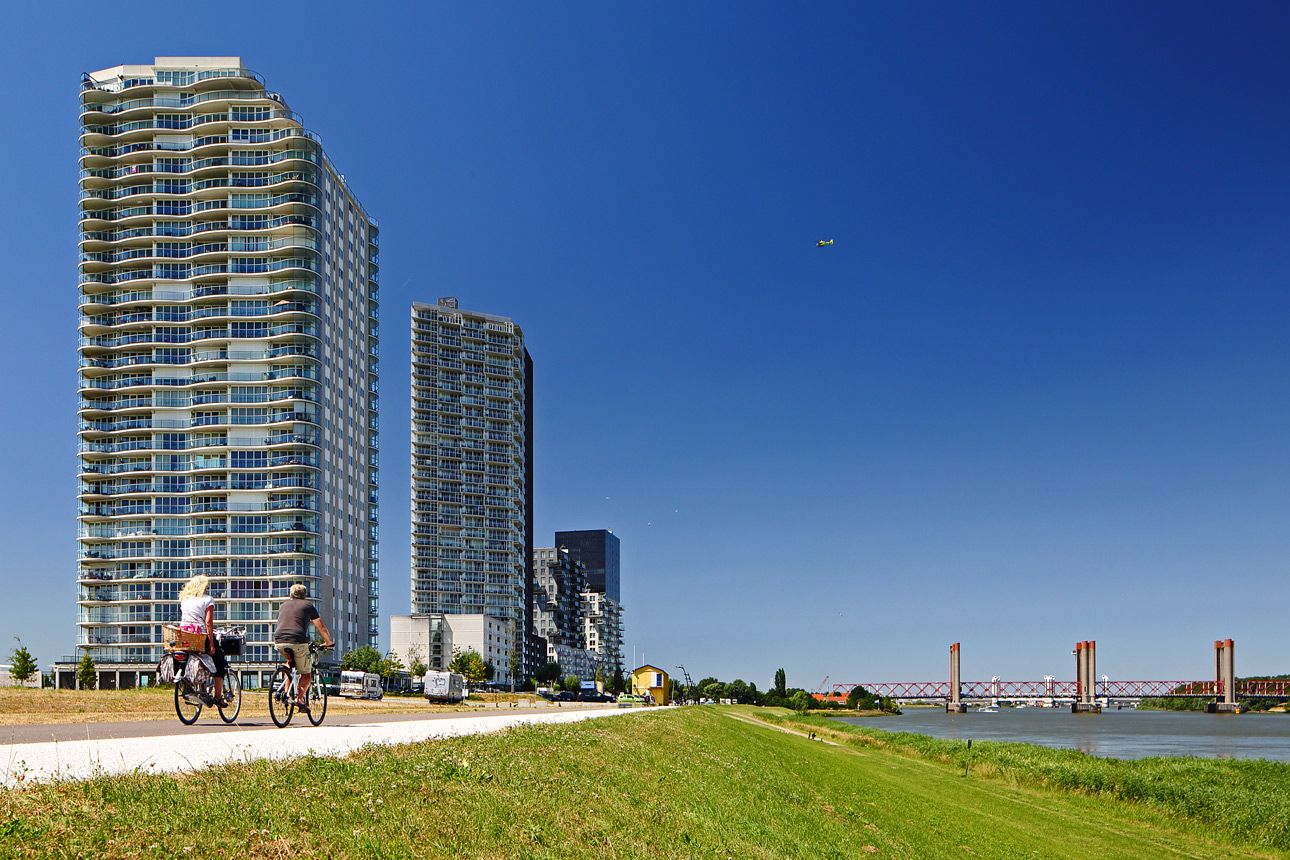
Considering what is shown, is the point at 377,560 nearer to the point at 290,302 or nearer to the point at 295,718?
the point at 290,302

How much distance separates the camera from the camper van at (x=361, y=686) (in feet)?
276

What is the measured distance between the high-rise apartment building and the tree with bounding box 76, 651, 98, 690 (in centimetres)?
702

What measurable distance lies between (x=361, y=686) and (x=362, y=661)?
174 feet

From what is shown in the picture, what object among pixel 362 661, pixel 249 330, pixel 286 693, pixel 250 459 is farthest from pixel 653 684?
pixel 286 693

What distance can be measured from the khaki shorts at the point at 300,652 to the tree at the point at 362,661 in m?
121

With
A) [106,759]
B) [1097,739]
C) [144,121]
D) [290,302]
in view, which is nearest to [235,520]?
[290,302]

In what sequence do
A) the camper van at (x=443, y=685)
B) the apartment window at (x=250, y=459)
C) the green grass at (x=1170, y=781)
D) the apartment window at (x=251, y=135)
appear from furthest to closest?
the apartment window at (x=251, y=135)
the apartment window at (x=250, y=459)
the camper van at (x=443, y=685)
the green grass at (x=1170, y=781)

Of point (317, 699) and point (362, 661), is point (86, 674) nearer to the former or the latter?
point (362, 661)

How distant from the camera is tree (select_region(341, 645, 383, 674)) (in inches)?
5330

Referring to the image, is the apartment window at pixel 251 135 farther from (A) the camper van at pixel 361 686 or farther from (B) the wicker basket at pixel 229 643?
(B) the wicker basket at pixel 229 643

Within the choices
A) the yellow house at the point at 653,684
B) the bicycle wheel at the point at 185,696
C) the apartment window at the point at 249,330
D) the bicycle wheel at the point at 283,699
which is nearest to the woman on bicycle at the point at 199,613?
the bicycle wheel at the point at 185,696

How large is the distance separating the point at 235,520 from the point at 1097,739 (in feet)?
384

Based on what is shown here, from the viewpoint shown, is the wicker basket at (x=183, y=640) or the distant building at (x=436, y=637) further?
the distant building at (x=436, y=637)

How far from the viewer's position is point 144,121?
151500 millimetres
